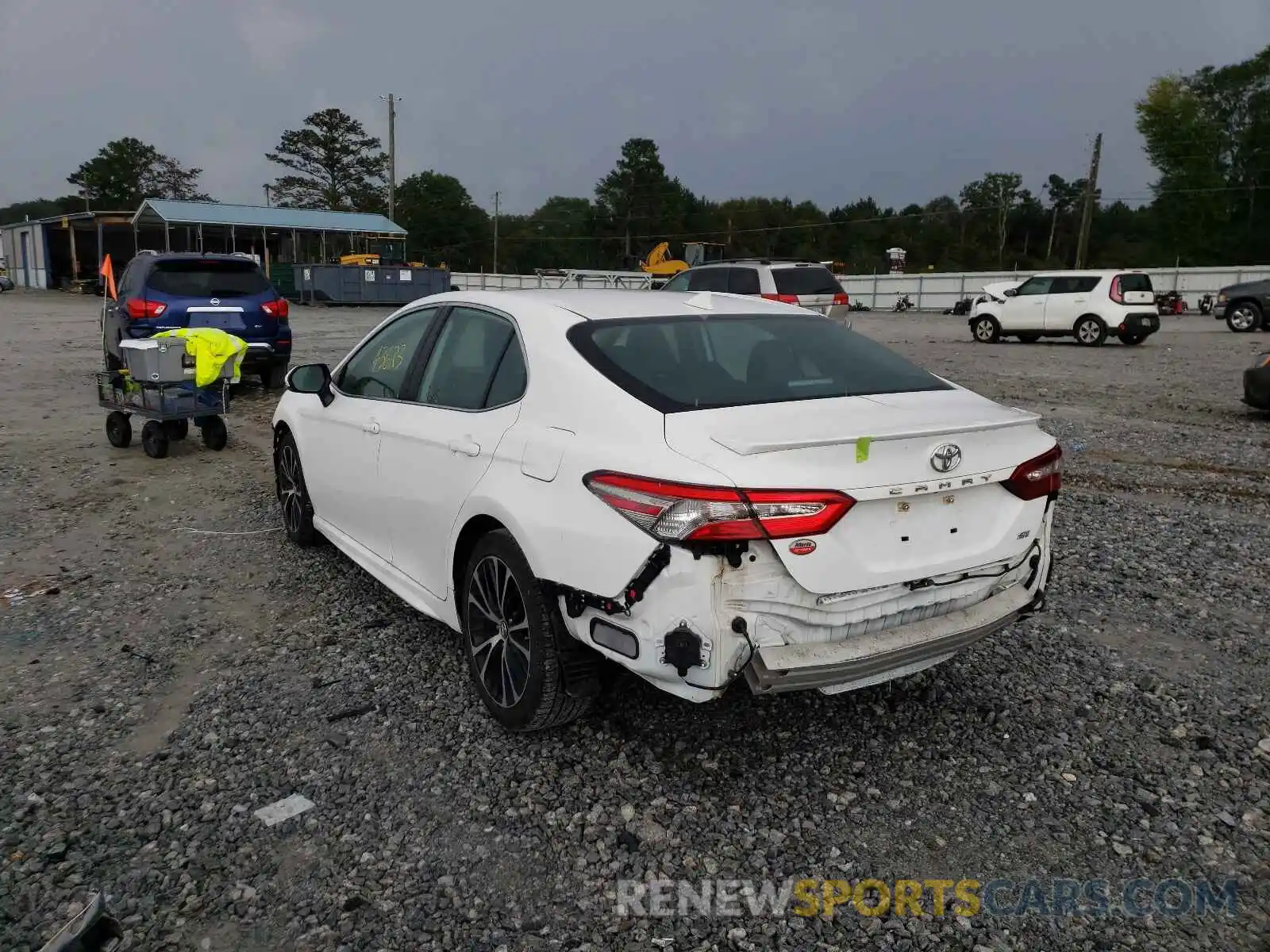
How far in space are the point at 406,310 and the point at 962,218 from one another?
3287 inches

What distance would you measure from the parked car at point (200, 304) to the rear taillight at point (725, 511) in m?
10.3

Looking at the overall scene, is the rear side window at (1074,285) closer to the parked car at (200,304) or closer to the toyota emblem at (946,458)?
the parked car at (200,304)

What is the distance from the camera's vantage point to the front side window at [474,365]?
11.9 feet

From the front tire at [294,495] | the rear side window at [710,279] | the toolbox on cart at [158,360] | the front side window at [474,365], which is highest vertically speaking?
the rear side window at [710,279]

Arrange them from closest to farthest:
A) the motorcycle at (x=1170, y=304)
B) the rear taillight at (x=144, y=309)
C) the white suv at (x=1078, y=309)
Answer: the rear taillight at (x=144, y=309), the white suv at (x=1078, y=309), the motorcycle at (x=1170, y=304)

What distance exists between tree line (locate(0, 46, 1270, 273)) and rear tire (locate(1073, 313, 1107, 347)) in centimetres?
4644

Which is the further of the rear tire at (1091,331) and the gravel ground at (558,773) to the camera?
the rear tire at (1091,331)

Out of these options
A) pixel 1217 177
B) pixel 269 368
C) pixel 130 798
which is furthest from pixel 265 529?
pixel 1217 177

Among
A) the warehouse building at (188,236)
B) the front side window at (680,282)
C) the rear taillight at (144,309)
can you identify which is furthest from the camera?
the warehouse building at (188,236)

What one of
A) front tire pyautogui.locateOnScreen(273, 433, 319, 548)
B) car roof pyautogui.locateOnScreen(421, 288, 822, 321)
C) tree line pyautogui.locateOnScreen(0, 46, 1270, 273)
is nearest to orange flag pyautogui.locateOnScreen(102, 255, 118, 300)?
front tire pyautogui.locateOnScreen(273, 433, 319, 548)

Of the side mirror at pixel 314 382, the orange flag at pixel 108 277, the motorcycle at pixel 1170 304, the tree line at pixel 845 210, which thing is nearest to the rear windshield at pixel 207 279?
the orange flag at pixel 108 277

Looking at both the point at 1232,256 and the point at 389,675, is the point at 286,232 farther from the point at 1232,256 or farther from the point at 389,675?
the point at 1232,256

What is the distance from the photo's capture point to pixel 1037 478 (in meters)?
3.30

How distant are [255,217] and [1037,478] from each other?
4314cm
